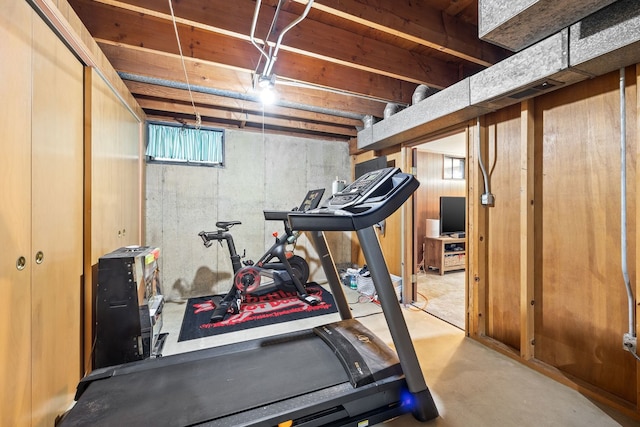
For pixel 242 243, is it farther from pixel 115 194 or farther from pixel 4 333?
pixel 4 333

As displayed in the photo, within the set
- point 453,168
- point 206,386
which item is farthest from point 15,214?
point 453,168

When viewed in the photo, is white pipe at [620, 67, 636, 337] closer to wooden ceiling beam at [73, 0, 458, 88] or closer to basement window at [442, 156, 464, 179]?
wooden ceiling beam at [73, 0, 458, 88]

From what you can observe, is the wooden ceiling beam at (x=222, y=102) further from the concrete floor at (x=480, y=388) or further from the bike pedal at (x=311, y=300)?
the concrete floor at (x=480, y=388)

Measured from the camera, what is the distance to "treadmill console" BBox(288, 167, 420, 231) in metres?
1.44

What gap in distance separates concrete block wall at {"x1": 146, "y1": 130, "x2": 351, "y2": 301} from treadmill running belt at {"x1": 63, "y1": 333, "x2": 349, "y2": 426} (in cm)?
216

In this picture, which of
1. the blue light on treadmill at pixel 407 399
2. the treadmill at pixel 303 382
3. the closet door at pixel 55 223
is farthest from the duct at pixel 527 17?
the closet door at pixel 55 223

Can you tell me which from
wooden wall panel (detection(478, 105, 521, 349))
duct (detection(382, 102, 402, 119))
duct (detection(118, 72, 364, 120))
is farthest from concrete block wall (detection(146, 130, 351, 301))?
wooden wall panel (detection(478, 105, 521, 349))

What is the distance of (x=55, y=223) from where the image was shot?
149cm

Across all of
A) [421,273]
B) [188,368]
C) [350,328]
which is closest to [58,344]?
[188,368]

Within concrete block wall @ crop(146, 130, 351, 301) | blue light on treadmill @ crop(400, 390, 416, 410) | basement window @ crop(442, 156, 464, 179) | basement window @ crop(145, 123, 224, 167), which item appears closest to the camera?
blue light on treadmill @ crop(400, 390, 416, 410)

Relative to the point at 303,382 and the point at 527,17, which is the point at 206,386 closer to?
the point at 303,382

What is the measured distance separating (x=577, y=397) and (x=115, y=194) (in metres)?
3.81

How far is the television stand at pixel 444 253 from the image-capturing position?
4.94 metres

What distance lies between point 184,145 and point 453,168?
5.18 meters
